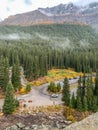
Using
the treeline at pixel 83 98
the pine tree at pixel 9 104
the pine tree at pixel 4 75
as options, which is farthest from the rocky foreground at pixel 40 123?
the pine tree at pixel 4 75

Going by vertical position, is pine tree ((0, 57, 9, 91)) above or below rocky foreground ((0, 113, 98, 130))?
above

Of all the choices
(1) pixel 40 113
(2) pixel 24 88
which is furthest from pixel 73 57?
(1) pixel 40 113

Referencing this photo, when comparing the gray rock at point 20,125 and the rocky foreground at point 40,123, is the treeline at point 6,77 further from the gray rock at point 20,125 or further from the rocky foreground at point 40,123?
→ the gray rock at point 20,125

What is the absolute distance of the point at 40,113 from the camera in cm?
7125

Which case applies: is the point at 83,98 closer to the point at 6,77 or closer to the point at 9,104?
the point at 9,104

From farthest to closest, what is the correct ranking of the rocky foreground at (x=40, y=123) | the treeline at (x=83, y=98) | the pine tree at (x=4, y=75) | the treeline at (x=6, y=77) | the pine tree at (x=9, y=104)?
the treeline at (x=6, y=77)
the pine tree at (x=4, y=75)
the treeline at (x=83, y=98)
the pine tree at (x=9, y=104)
the rocky foreground at (x=40, y=123)

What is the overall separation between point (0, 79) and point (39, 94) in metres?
14.7

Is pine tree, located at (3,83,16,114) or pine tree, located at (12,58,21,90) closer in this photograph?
pine tree, located at (3,83,16,114)

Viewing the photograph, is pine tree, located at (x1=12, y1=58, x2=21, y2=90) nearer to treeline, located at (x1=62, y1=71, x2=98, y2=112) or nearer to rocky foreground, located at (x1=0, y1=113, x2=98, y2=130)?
treeline, located at (x1=62, y1=71, x2=98, y2=112)

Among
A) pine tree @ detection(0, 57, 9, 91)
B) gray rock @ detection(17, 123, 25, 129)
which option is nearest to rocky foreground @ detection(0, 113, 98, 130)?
gray rock @ detection(17, 123, 25, 129)

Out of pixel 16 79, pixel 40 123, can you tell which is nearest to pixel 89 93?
pixel 40 123

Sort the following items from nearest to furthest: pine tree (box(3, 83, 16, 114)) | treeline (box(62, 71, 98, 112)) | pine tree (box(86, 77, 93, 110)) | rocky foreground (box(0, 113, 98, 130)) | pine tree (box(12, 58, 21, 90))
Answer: rocky foreground (box(0, 113, 98, 130)), pine tree (box(3, 83, 16, 114)), treeline (box(62, 71, 98, 112)), pine tree (box(86, 77, 93, 110)), pine tree (box(12, 58, 21, 90))

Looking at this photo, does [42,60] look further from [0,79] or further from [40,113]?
[40,113]

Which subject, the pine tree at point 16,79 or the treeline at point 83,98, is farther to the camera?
the pine tree at point 16,79
